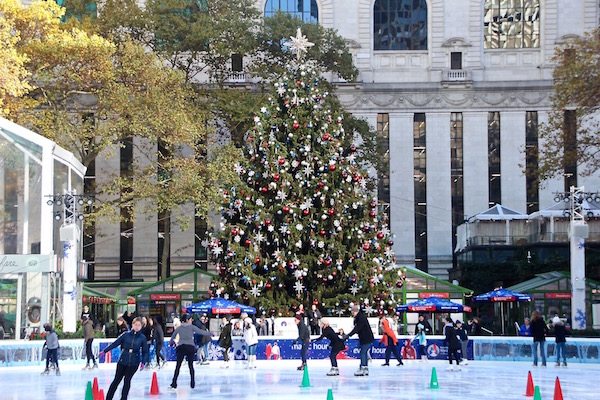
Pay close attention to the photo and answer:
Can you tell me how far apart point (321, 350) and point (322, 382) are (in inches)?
457

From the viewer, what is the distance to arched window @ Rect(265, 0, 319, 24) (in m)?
65.9

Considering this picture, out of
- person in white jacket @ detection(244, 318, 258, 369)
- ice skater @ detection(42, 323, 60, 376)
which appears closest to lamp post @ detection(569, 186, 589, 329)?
person in white jacket @ detection(244, 318, 258, 369)

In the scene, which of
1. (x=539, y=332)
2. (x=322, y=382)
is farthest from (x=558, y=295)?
(x=322, y=382)

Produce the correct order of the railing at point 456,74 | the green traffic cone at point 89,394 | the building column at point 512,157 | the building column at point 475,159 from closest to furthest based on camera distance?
the green traffic cone at point 89,394, the building column at point 512,157, the building column at point 475,159, the railing at point 456,74

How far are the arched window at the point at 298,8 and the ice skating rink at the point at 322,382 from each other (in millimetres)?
36509

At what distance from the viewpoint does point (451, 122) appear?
65.0m

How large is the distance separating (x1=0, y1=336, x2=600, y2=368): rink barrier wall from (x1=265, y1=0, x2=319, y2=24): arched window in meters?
33.7

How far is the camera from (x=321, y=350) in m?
36.6

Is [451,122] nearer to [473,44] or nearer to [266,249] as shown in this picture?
[473,44]

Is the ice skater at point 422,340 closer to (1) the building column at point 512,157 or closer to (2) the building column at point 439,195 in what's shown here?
(2) the building column at point 439,195

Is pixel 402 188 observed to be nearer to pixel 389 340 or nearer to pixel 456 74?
pixel 456 74

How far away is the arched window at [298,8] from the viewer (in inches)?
2596

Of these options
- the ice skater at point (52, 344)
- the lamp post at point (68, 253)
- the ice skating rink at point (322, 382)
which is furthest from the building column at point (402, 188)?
the ice skater at point (52, 344)

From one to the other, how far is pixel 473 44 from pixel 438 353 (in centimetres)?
3340
